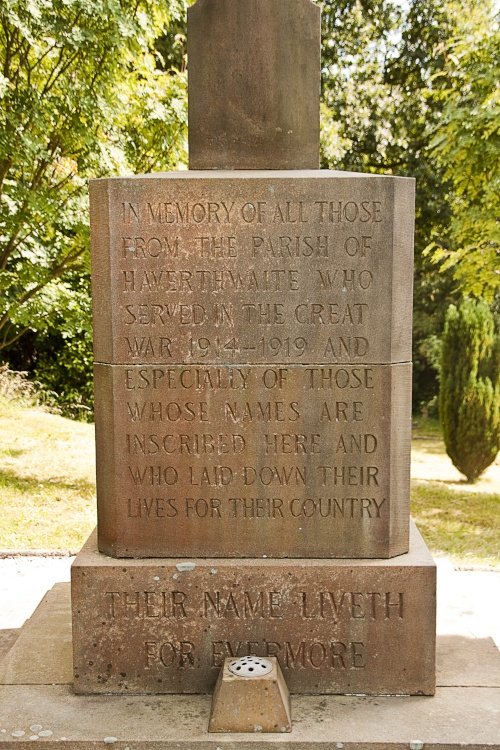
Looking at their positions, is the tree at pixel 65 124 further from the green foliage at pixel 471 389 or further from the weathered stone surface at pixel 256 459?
the green foliage at pixel 471 389

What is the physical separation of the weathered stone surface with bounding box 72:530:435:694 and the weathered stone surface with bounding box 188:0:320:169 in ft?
6.44

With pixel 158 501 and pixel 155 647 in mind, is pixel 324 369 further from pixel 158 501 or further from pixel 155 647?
pixel 155 647

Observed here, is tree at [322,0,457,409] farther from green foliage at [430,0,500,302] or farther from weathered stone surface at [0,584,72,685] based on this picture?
weathered stone surface at [0,584,72,685]

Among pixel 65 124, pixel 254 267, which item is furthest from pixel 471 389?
pixel 254 267

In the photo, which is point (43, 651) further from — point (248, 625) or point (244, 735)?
point (244, 735)

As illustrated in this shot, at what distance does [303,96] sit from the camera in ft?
12.7

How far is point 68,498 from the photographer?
9.32 m

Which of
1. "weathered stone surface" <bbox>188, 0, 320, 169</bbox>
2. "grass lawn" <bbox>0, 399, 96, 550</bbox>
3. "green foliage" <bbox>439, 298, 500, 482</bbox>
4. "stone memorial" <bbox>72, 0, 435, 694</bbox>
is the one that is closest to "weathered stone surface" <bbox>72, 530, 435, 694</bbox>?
"stone memorial" <bbox>72, 0, 435, 694</bbox>

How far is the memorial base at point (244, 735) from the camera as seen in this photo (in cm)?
320

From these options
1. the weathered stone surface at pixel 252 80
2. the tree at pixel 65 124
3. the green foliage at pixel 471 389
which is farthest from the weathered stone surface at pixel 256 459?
the green foliage at pixel 471 389

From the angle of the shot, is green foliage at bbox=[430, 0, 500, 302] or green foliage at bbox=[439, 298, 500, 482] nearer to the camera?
green foliage at bbox=[430, 0, 500, 302]

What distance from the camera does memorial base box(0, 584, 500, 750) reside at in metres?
3.20

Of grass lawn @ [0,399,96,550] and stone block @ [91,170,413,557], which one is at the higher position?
stone block @ [91,170,413,557]

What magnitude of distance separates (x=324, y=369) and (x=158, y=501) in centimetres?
99
